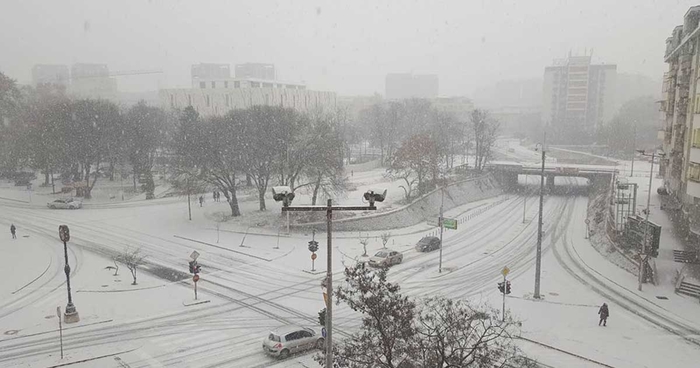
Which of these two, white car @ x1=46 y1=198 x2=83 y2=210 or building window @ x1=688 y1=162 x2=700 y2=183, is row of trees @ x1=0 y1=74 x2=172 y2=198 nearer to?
white car @ x1=46 y1=198 x2=83 y2=210

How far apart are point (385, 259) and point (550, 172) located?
48.0 meters

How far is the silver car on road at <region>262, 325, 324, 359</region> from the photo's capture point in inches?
772

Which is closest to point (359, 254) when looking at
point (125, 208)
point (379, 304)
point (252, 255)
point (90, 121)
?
point (252, 255)

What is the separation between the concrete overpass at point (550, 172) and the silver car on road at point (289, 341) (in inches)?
2301

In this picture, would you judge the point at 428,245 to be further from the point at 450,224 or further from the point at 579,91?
the point at 579,91

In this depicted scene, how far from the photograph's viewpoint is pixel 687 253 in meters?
32.0

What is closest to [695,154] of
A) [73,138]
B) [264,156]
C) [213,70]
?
[264,156]

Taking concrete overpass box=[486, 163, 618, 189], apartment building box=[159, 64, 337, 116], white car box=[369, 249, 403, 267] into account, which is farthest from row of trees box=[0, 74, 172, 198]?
apartment building box=[159, 64, 337, 116]

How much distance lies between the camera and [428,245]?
124 ft

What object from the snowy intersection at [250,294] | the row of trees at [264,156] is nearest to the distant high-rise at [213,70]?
the row of trees at [264,156]

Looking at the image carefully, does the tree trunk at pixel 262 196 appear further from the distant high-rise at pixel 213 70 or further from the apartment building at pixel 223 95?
the distant high-rise at pixel 213 70

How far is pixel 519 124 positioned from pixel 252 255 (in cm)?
17502

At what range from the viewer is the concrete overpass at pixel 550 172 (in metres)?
69.8

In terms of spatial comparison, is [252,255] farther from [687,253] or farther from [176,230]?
[687,253]
